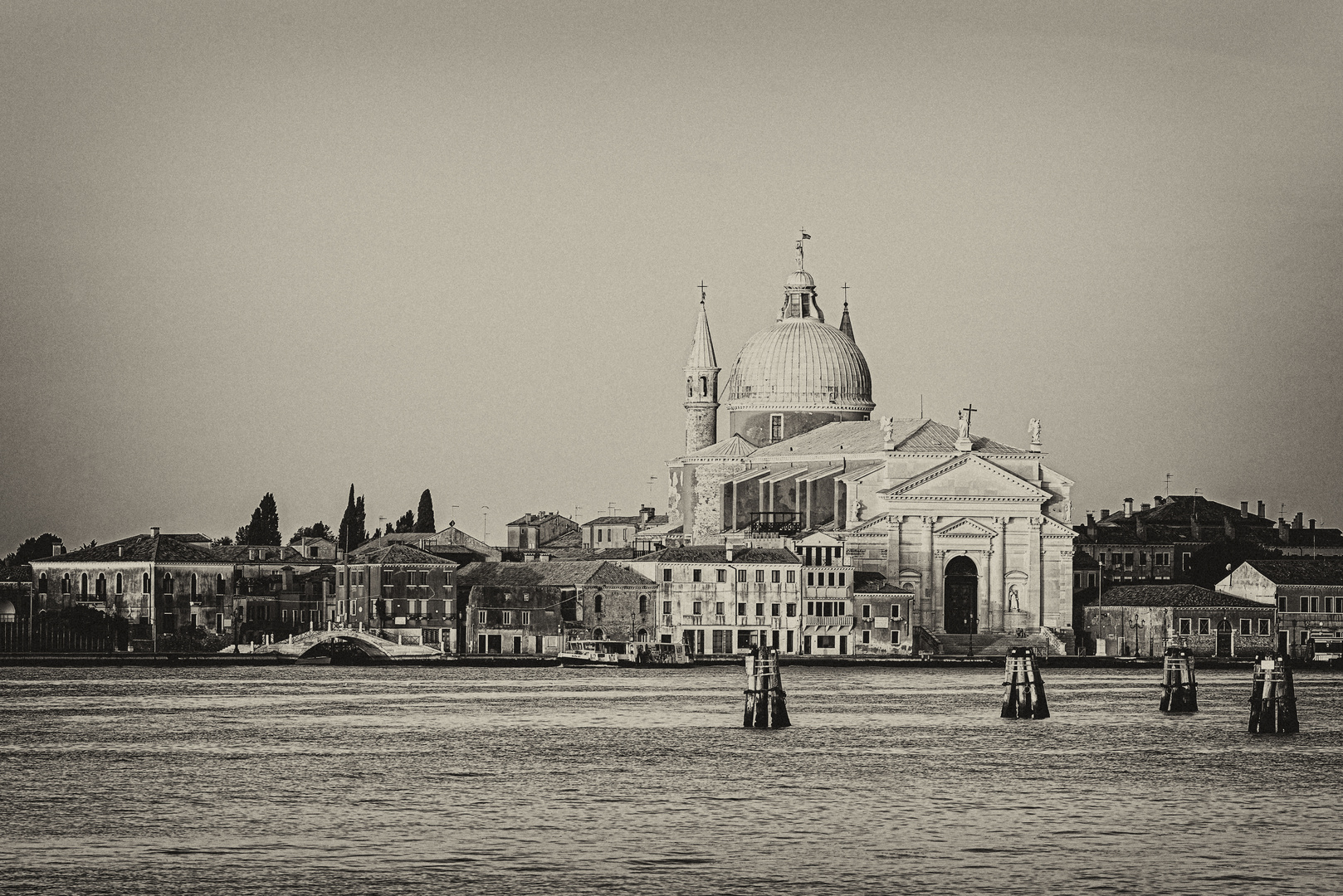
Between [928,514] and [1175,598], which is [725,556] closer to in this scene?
[928,514]

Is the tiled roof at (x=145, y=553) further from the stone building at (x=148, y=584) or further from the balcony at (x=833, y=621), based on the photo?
the balcony at (x=833, y=621)

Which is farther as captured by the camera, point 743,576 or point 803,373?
point 803,373

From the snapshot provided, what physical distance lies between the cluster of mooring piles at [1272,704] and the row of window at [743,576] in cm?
3066

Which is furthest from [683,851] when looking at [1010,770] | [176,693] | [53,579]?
[53,579]

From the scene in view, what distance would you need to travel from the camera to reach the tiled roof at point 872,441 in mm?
76750

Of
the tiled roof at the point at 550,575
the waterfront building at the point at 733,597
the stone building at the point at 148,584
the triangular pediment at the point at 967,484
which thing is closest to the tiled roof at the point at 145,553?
the stone building at the point at 148,584

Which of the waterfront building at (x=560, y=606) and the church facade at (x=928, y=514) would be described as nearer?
the waterfront building at (x=560, y=606)

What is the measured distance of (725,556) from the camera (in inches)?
2874

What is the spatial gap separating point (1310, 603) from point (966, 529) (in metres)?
9.54

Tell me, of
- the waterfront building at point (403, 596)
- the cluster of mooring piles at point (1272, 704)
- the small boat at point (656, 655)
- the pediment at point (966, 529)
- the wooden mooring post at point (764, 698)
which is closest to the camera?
the wooden mooring post at point (764, 698)

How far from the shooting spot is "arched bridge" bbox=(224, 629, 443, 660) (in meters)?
71.4

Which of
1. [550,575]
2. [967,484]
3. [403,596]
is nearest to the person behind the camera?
[403,596]

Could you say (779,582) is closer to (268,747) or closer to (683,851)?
(268,747)

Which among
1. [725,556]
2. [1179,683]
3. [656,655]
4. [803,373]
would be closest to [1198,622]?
[725,556]
